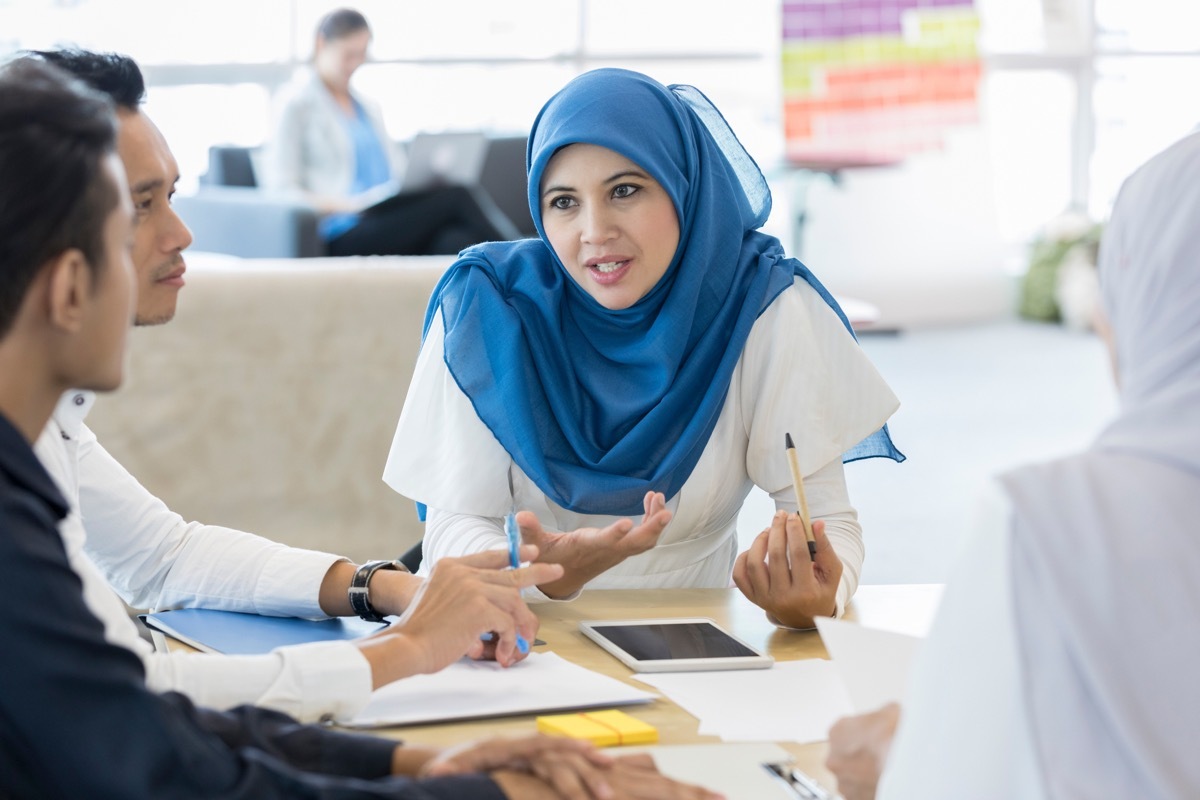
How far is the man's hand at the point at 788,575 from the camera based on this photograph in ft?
5.16

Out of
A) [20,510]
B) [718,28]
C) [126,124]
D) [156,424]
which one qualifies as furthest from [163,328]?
[718,28]

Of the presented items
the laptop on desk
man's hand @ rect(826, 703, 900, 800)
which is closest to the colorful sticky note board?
the laptop on desk

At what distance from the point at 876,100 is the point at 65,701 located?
8.23 metres

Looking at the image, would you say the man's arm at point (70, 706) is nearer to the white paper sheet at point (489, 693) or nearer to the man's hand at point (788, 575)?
the white paper sheet at point (489, 693)

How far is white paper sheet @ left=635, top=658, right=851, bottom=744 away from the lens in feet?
4.15

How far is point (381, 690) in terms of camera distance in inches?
53.0

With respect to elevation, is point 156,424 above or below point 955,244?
above

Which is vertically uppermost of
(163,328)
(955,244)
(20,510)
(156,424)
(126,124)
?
(126,124)

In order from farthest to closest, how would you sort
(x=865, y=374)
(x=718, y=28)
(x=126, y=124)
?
(x=718, y=28)
(x=865, y=374)
(x=126, y=124)

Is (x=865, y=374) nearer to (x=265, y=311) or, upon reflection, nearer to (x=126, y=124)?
(x=126, y=124)

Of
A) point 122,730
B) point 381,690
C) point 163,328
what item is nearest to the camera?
point 122,730

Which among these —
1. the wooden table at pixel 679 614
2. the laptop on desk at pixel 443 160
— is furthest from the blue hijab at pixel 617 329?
the laptop on desk at pixel 443 160

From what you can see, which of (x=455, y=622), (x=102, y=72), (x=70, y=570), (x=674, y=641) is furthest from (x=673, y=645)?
(x=102, y=72)

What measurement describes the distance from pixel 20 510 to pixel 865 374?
1.38 metres
